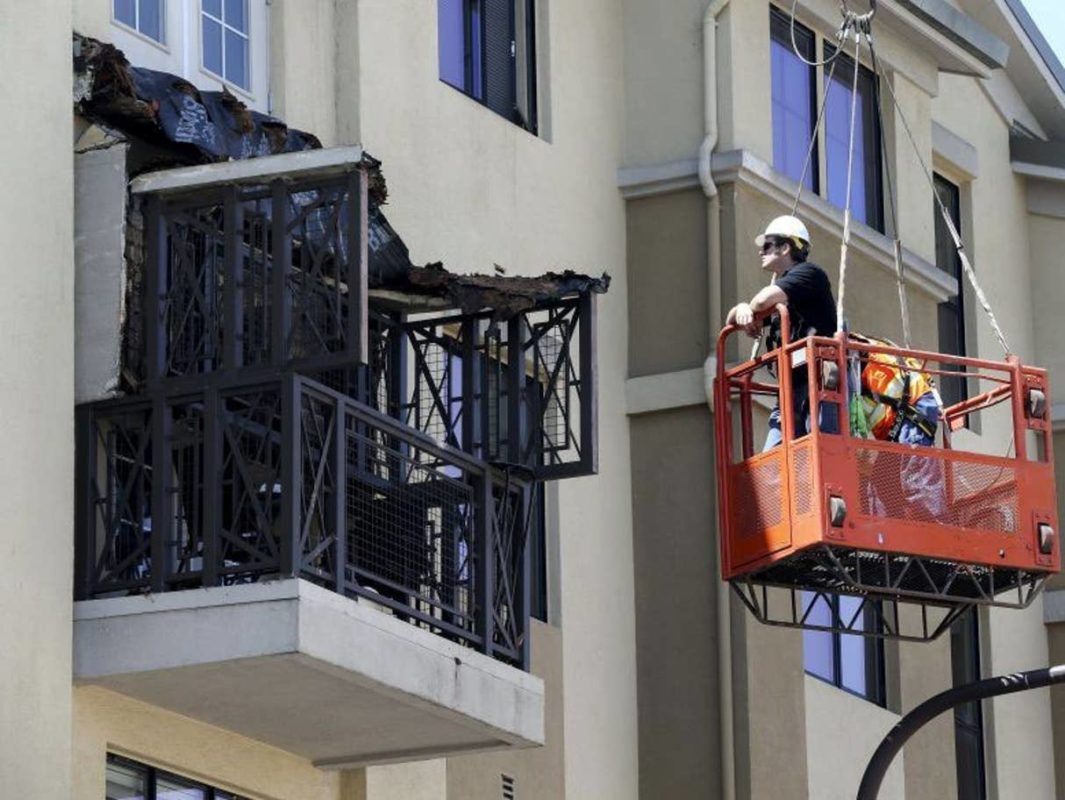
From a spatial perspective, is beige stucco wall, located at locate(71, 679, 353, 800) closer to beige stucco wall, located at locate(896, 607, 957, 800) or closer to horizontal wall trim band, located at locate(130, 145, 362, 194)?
horizontal wall trim band, located at locate(130, 145, 362, 194)

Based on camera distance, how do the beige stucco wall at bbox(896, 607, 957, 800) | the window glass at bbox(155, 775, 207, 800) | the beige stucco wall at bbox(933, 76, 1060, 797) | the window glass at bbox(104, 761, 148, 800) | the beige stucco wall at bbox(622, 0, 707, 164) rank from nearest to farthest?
the window glass at bbox(104, 761, 148, 800), the window glass at bbox(155, 775, 207, 800), the beige stucco wall at bbox(622, 0, 707, 164), the beige stucco wall at bbox(896, 607, 957, 800), the beige stucco wall at bbox(933, 76, 1060, 797)

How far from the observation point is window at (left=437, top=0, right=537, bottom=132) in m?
23.8

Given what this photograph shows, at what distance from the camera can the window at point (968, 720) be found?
29250 mm

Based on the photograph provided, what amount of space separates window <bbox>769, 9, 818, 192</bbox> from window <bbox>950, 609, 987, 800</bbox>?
4.78 metres

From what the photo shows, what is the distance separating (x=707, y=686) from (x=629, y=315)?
8.96ft

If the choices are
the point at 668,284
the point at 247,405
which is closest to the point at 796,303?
the point at 247,405

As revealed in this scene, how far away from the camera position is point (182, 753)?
18938 mm

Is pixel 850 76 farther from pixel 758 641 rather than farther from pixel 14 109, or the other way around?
pixel 14 109

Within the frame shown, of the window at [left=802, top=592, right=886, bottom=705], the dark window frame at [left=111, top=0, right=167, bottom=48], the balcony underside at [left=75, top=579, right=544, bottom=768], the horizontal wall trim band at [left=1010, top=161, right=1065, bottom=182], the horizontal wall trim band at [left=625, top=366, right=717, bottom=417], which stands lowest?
the balcony underside at [left=75, top=579, right=544, bottom=768]

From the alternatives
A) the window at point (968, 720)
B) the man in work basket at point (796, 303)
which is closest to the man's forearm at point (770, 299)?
the man in work basket at point (796, 303)

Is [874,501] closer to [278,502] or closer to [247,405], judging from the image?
[278,502]

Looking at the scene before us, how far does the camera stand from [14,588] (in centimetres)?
1731

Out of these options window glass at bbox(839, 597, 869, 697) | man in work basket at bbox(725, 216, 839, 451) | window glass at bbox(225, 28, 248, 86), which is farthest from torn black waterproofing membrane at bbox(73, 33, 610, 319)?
window glass at bbox(839, 597, 869, 697)

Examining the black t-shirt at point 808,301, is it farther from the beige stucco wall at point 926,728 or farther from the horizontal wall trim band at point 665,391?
→ the beige stucco wall at point 926,728
